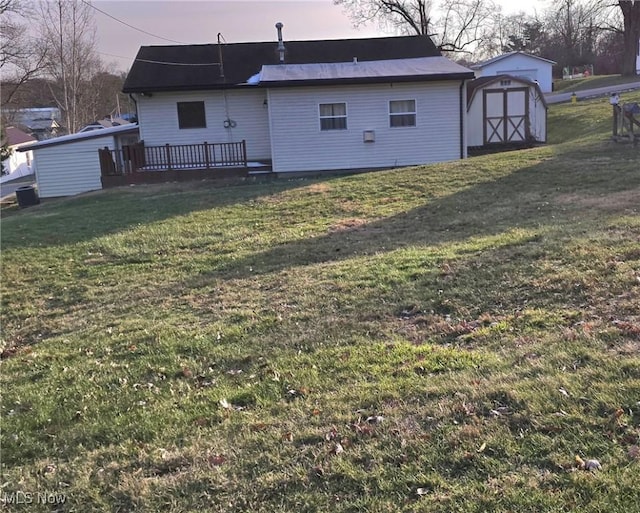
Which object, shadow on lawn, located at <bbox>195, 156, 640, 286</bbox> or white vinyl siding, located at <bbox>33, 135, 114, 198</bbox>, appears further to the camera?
white vinyl siding, located at <bbox>33, 135, 114, 198</bbox>

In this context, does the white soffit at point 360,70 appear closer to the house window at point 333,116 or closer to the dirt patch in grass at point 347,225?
the house window at point 333,116

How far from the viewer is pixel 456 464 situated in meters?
2.92

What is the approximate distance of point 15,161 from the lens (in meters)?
55.8

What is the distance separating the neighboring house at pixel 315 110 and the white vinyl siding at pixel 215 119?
33mm

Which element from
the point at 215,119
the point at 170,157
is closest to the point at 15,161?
the point at 215,119

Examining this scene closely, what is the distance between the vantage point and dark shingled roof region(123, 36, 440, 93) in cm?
1998

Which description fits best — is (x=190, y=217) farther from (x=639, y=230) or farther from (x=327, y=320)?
(x=639, y=230)

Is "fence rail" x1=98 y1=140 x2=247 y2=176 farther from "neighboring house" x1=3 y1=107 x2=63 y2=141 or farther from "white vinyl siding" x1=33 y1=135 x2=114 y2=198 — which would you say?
"neighboring house" x1=3 y1=107 x2=63 y2=141

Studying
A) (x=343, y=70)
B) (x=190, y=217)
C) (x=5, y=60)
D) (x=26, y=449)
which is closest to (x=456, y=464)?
(x=26, y=449)

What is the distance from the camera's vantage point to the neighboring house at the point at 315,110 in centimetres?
1858

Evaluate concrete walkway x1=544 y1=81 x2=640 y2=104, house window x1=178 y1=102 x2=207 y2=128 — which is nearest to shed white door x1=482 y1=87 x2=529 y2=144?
house window x1=178 y1=102 x2=207 y2=128

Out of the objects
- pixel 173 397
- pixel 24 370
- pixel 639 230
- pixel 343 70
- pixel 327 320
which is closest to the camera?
pixel 173 397

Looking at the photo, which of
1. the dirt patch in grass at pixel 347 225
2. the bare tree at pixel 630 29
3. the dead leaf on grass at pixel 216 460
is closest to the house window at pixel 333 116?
the dirt patch in grass at pixel 347 225

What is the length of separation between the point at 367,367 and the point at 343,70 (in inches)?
656
